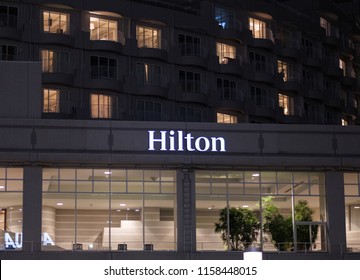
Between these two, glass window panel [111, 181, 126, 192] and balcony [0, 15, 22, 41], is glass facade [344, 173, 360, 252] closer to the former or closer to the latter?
glass window panel [111, 181, 126, 192]

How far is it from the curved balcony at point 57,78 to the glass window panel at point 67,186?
97.8 feet

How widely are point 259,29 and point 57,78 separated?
Result: 89.6ft

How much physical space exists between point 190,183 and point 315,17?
57.3 m

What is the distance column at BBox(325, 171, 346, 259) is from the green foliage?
1045 millimetres

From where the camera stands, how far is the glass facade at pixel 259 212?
1654 inches

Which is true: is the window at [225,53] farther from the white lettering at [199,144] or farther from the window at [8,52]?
the white lettering at [199,144]

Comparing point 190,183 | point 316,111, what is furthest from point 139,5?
point 190,183

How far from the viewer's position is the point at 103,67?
72688mm

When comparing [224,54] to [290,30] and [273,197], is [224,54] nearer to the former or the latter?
[290,30]

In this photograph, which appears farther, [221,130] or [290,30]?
[290,30]

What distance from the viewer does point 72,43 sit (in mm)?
70938

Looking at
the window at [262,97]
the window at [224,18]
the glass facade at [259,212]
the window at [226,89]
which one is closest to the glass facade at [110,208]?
the glass facade at [259,212]

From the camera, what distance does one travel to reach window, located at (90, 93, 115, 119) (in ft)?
234

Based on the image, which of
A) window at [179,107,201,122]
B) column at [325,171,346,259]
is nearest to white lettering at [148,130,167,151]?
column at [325,171,346,259]
